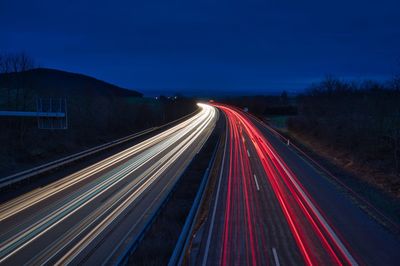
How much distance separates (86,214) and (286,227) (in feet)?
Result: 30.8

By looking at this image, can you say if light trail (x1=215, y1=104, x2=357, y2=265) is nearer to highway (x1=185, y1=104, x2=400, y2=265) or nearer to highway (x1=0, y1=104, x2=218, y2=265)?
highway (x1=185, y1=104, x2=400, y2=265)

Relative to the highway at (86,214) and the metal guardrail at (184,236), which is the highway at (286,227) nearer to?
the metal guardrail at (184,236)

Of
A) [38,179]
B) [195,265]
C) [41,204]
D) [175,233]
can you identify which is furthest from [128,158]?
[195,265]

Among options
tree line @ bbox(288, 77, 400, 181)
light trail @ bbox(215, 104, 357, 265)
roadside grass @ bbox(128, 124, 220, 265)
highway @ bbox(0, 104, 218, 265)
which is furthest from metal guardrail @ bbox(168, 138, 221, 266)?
tree line @ bbox(288, 77, 400, 181)

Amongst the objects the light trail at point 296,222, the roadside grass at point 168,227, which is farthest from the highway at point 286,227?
the roadside grass at point 168,227

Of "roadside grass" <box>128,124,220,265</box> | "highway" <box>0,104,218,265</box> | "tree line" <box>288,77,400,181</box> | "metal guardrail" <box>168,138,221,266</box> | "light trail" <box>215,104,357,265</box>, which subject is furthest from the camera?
"tree line" <box>288,77,400,181</box>

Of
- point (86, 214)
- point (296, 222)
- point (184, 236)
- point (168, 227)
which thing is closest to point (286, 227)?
point (296, 222)

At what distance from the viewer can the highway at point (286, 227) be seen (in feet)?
43.9

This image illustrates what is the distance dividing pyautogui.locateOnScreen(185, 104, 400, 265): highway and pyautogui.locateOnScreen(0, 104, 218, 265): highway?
132 inches

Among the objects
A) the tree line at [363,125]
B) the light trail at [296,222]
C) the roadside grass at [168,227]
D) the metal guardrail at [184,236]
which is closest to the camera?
the metal guardrail at [184,236]

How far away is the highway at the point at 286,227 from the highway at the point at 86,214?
11.0ft

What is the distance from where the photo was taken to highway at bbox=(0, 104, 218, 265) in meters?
13.5

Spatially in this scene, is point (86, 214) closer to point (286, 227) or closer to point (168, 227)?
point (168, 227)

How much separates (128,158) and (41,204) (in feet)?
48.6
